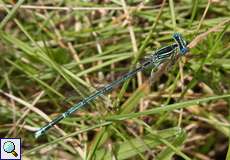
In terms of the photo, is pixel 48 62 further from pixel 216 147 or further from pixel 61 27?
pixel 216 147

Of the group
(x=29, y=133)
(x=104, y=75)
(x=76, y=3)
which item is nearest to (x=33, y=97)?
(x=29, y=133)

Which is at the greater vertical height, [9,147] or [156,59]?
[156,59]

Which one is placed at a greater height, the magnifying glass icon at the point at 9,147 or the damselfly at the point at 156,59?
the damselfly at the point at 156,59

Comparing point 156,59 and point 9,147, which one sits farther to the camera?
point 9,147

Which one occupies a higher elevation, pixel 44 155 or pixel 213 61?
pixel 213 61

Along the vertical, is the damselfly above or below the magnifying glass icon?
above

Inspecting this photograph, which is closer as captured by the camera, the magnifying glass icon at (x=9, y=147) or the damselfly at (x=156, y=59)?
the damselfly at (x=156, y=59)

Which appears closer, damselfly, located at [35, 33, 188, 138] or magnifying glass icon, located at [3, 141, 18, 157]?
damselfly, located at [35, 33, 188, 138]

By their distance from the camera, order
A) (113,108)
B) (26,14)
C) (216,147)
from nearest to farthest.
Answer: (113,108)
(216,147)
(26,14)
